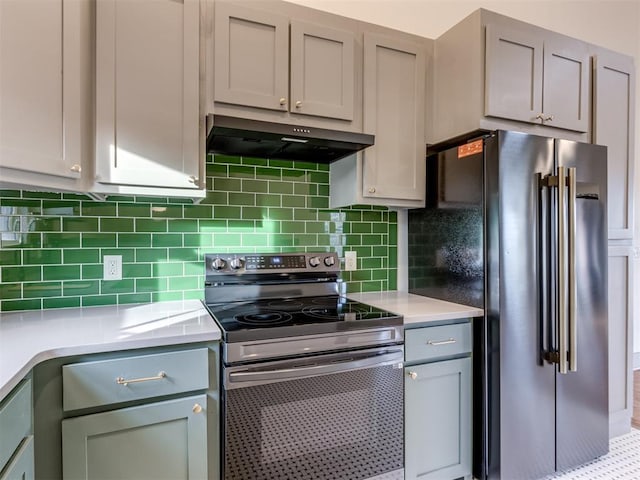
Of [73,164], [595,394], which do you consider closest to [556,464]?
[595,394]

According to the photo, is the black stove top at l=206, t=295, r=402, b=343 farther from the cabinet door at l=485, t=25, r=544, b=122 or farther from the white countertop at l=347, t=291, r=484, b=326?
the cabinet door at l=485, t=25, r=544, b=122

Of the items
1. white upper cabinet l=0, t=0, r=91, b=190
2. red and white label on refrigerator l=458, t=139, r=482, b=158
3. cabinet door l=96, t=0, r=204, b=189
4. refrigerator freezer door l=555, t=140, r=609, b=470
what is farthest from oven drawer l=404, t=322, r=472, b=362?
white upper cabinet l=0, t=0, r=91, b=190

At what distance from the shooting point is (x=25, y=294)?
167cm

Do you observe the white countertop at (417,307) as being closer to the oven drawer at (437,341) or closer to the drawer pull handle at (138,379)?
the oven drawer at (437,341)

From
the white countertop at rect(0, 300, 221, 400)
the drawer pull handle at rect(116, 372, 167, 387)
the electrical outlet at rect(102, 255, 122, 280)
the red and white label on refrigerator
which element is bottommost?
the drawer pull handle at rect(116, 372, 167, 387)

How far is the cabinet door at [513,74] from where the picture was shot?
1898 mm

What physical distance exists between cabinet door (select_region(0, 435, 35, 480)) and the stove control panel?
1.01 m

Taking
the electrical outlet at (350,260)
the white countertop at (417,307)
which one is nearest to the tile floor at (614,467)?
the white countertop at (417,307)

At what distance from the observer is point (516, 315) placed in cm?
180

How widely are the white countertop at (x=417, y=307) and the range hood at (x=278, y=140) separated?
830 mm

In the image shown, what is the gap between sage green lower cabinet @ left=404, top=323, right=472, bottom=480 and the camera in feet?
5.66

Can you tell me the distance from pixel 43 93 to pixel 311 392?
4.81 feet

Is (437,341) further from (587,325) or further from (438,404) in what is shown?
(587,325)

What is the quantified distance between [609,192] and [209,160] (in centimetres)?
242
